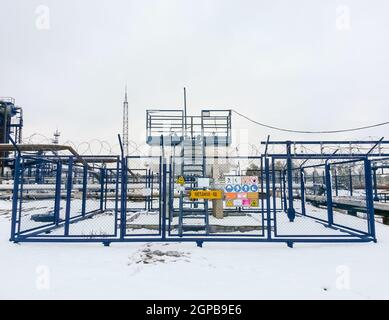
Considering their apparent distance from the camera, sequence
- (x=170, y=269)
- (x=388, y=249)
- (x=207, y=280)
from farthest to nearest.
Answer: (x=388, y=249) < (x=170, y=269) < (x=207, y=280)

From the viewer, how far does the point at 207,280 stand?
4.43 meters

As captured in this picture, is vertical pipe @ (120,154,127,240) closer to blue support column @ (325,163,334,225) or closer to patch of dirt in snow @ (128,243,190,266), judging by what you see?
patch of dirt in snow @ (128,243,190,266)

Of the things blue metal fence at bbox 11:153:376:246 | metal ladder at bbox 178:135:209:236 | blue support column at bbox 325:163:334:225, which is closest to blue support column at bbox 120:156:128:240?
blue metal fence at bbox 11:153:376:246

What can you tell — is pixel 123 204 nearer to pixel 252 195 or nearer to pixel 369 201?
pixel 252 195

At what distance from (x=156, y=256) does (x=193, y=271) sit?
4.19ft

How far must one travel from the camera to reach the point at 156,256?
5.75 m

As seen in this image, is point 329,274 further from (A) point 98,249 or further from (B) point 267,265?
(A) point 98,249

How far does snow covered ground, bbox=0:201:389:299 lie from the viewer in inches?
157

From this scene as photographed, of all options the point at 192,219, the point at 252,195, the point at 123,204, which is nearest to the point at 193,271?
the point at 123,204

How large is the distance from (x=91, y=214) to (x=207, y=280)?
9.02 meters

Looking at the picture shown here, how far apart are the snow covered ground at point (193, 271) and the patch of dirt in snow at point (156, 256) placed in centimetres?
2
